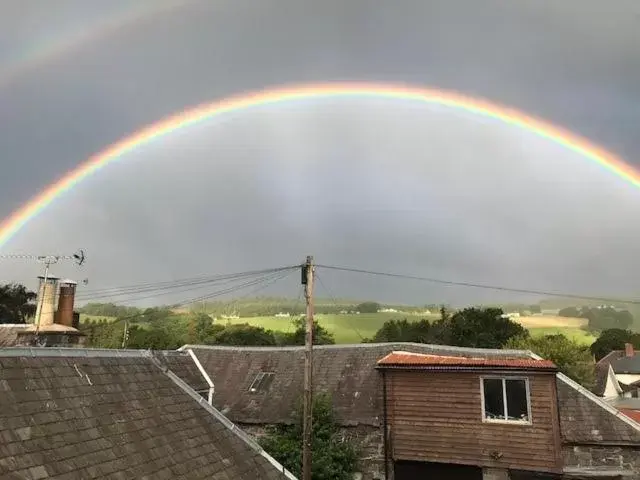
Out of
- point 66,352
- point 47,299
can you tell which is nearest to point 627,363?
point 47,299

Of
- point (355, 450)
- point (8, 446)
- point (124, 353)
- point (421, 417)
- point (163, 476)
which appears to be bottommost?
point (355, 450)

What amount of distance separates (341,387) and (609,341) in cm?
13346

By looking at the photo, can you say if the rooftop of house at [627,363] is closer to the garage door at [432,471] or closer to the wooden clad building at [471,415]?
the garage door at [432,471]

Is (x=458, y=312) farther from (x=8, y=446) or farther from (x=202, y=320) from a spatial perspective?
(x=8, y=446)

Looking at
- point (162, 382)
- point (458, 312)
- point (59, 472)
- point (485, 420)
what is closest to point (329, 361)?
point (485, 420)

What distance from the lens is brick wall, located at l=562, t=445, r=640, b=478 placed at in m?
22.4

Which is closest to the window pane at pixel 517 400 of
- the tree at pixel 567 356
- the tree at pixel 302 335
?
the tree at pixel 567 356

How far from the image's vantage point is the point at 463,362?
2248cm

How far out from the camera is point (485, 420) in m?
21.9

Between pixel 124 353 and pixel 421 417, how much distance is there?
1453 cm

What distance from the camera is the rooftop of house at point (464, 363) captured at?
840 inches

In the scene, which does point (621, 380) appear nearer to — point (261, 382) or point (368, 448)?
point (368, 448)

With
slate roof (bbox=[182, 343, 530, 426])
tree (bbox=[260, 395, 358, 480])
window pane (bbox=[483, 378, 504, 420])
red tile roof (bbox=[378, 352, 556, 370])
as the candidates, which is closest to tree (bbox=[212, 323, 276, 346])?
slate roof (bbox=[182, 343, 530, 426])

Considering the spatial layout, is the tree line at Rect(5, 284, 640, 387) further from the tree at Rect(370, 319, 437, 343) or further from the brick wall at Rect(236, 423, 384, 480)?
the brick wall at Rect(236, 423, 384, 480)
